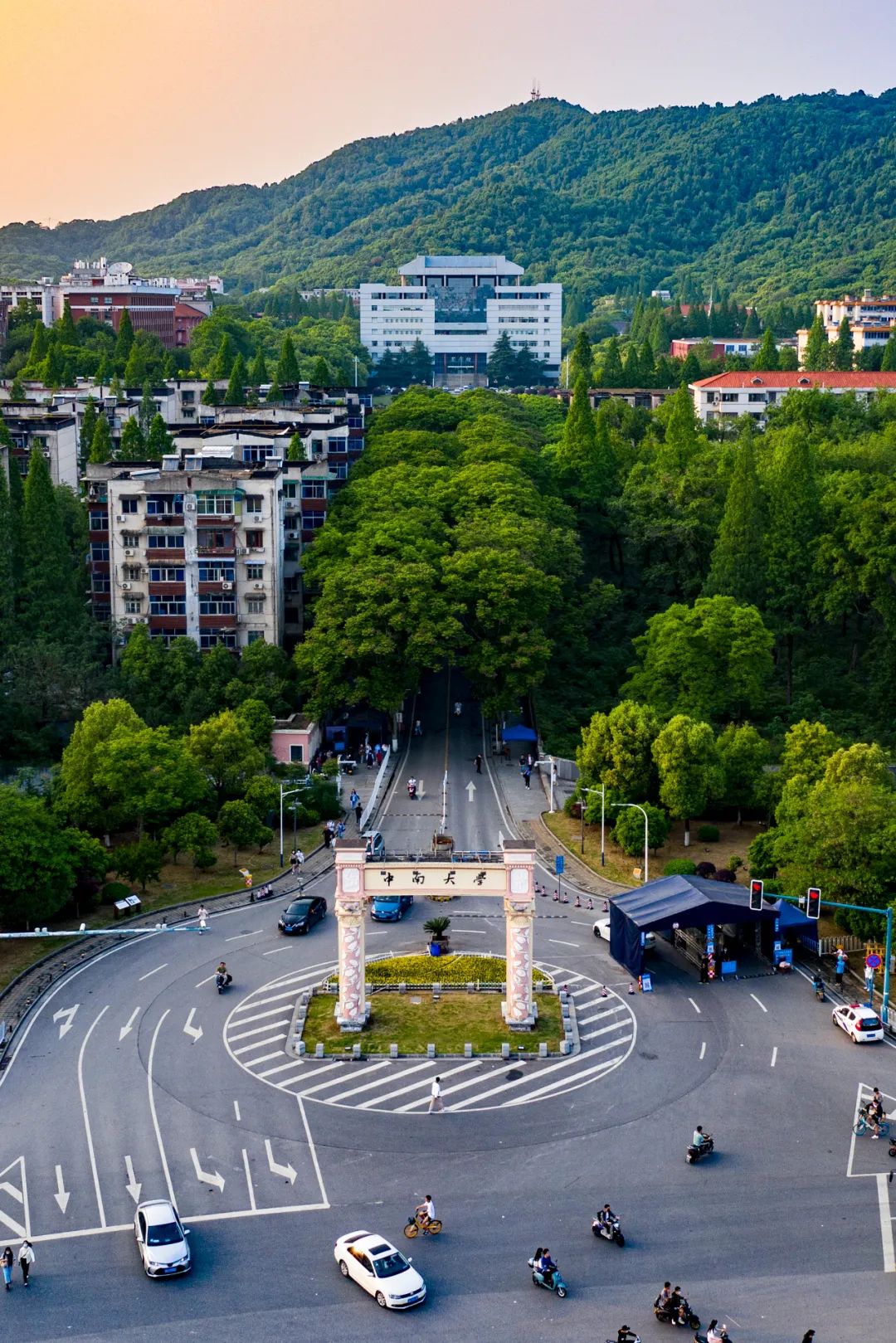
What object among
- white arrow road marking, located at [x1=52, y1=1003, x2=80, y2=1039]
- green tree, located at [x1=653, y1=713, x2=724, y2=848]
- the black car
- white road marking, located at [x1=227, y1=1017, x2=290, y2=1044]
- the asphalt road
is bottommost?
the asphalt road

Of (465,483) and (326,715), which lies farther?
(465,483)

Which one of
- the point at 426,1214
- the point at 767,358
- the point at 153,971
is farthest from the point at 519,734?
the point at 767,358

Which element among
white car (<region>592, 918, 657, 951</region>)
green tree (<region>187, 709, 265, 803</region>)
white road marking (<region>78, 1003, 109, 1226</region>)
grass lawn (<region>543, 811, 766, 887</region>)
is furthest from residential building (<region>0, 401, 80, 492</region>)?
white road marking (<region>78, 1003, 109, 1226</region>)

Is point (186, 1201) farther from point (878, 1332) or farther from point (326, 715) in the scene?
point (326, 715)

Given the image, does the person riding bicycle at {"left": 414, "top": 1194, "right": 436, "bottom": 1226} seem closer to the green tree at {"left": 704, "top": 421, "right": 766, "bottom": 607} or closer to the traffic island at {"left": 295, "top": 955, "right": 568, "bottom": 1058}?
the traffic island at {"left": 295, "top": 955, "right": 568, "bottom": 1058}

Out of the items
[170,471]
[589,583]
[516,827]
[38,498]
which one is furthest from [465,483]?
[516,827]
